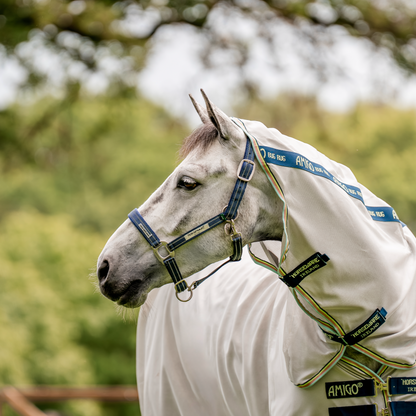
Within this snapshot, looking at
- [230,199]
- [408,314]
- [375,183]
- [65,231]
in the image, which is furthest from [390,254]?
[375,183]

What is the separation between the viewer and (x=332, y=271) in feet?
5.15

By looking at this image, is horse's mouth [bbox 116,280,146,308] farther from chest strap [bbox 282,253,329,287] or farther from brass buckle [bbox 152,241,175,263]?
chest strap [bbox 282,253,329,287]

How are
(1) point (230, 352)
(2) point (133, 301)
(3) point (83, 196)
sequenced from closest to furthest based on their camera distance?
1. (2) point (133, 301)
2. (1) point (230, 352)
3. (3) point (83, 196)

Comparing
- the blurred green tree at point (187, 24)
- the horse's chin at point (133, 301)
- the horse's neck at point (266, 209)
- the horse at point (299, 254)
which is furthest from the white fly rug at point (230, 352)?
the blurred green tree at point (187, 24)

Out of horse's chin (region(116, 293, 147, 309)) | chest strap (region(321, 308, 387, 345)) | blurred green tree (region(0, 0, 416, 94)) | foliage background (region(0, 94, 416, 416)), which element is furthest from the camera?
foliage background (region(0, 94, 416, 416))

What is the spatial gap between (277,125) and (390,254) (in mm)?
5320

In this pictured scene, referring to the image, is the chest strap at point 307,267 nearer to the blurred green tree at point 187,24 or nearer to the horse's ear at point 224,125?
the horse's ear at point 224,125

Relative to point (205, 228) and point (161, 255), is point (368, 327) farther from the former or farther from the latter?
point (161, 255)

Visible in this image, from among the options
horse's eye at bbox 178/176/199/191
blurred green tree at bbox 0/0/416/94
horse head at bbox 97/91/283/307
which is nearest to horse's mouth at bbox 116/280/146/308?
horse head at bbox 97/91/283/307

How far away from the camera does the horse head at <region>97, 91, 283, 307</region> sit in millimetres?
1603

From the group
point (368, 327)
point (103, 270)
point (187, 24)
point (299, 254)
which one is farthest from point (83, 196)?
point (368, 327)

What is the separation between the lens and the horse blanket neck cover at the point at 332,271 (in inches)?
61.7

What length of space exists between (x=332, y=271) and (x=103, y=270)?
789mm

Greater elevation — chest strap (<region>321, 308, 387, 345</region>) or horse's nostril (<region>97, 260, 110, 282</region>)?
chest strap (<region>321, 308, 387, 345</region>)
